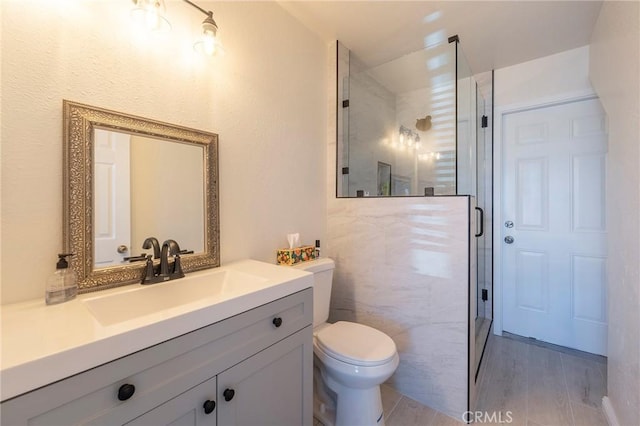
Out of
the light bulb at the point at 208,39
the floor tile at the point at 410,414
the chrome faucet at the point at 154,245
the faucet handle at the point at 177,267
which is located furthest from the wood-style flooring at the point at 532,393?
the light bulb at the point at 208,39

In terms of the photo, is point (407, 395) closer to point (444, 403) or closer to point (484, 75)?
point (444, 403)

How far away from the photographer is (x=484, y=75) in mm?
2582

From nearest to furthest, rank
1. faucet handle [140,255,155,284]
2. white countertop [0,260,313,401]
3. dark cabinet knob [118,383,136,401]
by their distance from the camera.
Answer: white countertop [0,260,313,401] < dark cabinet knob [118,383,136,401] < faucet handle [140,255,155,284]

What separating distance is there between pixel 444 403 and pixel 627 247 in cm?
125

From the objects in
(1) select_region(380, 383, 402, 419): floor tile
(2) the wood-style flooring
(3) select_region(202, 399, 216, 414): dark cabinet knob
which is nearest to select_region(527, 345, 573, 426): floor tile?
(2) the wood-style flooring

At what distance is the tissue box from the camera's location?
1669 millimetres

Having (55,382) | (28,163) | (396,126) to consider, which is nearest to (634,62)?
(396,126)

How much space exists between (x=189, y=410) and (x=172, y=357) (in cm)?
18

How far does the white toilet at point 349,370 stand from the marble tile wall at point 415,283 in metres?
0.33

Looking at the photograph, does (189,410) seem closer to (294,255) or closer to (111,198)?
(111,198)

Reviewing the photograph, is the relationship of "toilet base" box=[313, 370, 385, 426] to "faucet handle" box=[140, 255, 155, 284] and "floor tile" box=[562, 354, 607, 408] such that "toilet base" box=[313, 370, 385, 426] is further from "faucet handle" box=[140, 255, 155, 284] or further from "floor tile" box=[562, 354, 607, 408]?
"floor tile" box=[562, 354, 607, 408]

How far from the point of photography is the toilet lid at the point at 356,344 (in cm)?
130

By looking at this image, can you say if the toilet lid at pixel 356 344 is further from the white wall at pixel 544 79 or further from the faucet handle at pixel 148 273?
the white wall at pixel 544 79

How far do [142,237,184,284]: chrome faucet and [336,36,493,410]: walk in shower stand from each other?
1.24 metres
